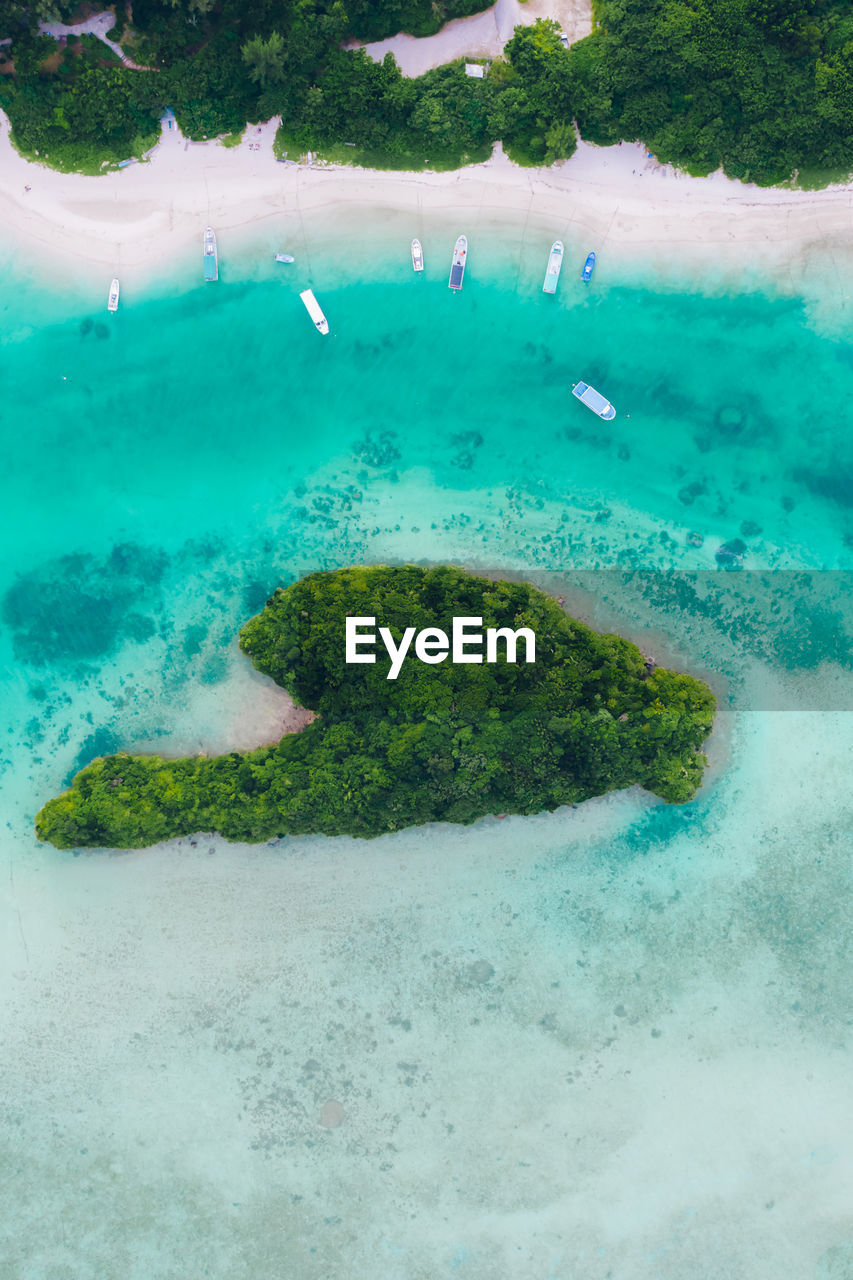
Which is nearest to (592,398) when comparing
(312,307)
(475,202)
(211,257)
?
(475,202)

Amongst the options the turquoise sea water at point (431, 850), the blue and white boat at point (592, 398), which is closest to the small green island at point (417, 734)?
the turquoise sea water at point (431, 850)

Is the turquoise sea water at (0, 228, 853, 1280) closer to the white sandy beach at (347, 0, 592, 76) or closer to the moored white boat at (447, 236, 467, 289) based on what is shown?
the moored white boat at (447, 236, 467, 289)

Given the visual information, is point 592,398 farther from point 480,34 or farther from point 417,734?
point 417,734

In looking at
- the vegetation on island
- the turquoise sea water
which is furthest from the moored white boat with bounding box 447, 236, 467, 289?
the vegetation on island

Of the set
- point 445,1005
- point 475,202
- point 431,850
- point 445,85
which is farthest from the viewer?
point 475,202

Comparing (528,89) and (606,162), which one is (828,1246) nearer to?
(606,162)

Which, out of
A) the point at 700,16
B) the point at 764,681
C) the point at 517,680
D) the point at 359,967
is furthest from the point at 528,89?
the point at 359,967
